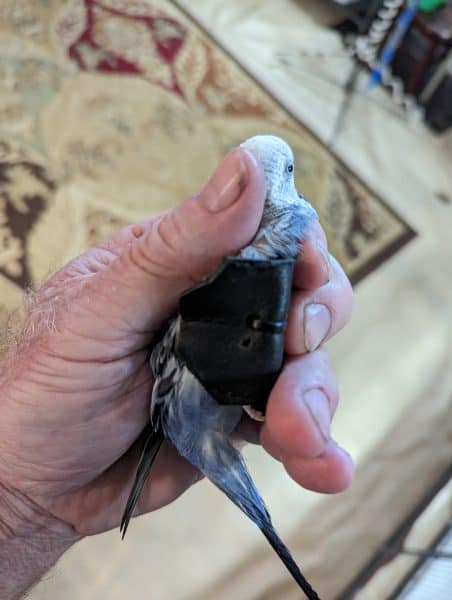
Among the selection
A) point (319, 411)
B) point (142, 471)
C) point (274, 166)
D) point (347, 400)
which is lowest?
point (347, 400)

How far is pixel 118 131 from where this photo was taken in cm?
142

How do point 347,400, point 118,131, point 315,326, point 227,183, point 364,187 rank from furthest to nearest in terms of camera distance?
point 364,187 < point 118,131 < point 347,400 < point 315,326 < point 227,183

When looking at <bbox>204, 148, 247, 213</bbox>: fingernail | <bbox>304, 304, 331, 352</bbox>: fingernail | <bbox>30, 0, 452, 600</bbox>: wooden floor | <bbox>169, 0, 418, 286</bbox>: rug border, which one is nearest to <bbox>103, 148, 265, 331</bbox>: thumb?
<bbox>204, 148, 247, 213</bbox>: fingernail

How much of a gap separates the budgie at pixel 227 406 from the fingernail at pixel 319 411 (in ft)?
0.23

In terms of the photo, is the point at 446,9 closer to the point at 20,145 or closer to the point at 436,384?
the point at 436,384

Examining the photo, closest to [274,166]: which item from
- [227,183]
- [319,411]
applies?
[227,183]

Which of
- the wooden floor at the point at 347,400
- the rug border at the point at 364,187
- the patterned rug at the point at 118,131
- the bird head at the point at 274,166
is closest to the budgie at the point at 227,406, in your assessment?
the bird head at the point at 274,166

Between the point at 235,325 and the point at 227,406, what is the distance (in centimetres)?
11

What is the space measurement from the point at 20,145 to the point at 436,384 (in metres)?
1.08

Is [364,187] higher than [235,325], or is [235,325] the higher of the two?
[235,325]

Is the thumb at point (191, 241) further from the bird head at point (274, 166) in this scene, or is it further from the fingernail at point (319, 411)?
the fingernail at point (319, 411)

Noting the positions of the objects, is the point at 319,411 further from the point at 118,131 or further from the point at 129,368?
the point at 118,131

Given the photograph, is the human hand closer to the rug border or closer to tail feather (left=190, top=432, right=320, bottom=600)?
tail feather (left=190, top=432, right=320, bottom=600)

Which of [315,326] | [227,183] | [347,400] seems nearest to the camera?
[227,183]
